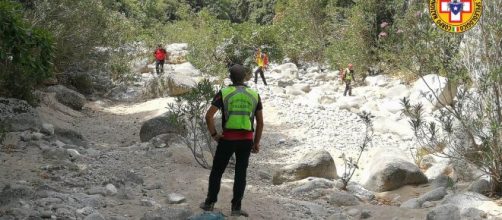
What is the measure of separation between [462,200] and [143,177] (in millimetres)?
3702

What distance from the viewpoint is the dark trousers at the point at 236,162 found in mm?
4776

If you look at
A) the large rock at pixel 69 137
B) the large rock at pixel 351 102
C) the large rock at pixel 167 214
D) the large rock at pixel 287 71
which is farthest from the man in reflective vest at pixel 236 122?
the large rock at pixel 287 71

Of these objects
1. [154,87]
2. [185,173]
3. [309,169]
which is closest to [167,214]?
[185,173]

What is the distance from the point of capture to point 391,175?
7.66 m

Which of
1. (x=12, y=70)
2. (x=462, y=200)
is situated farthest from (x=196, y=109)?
(x=12, y=70)

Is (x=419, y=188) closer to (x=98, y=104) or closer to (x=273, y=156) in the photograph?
(x=273, y=156)

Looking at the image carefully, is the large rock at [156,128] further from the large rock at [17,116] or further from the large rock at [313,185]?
the large rock at [313,185]

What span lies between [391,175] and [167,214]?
4068mm

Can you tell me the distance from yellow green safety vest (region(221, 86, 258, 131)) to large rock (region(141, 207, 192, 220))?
86 centimetres

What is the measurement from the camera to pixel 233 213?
503cm

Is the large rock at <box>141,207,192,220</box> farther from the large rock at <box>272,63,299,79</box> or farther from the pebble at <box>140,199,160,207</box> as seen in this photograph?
the large rock at <box>272,63,299,79</box>

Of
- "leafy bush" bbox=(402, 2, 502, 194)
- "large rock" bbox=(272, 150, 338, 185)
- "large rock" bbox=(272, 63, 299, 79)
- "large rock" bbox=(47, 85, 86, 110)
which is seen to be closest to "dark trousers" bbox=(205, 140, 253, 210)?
"leafy bush" bbox=(402, 2, 502, 194)

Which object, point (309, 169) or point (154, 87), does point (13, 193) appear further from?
point (154, 87)

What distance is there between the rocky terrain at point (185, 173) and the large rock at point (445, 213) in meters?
0.01
